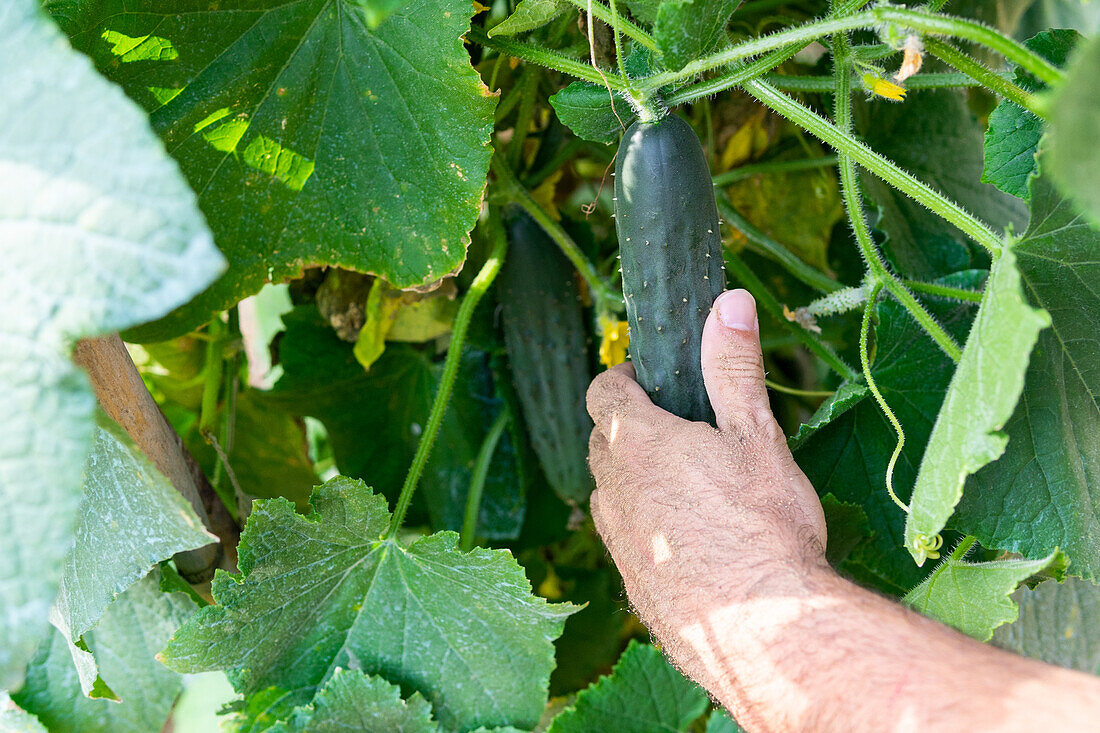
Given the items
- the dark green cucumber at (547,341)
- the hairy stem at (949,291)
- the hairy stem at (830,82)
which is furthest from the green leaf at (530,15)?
the hairy stem at (949,291)

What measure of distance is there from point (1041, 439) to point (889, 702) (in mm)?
378

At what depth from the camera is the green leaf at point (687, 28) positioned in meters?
0.62

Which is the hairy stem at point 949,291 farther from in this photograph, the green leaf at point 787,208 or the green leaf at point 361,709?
the green leaf at point 361,709

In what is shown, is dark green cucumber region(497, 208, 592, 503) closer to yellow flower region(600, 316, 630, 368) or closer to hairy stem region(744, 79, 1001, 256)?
yellow flower region(600, 316, 630, 368)

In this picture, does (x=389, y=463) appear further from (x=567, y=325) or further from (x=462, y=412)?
(x=567, y=325)

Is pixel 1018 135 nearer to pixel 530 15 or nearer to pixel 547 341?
pixel 530 15

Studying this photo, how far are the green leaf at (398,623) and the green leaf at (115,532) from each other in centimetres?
14

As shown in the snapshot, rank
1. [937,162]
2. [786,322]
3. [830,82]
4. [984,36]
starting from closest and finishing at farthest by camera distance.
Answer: [984,36] → [830,82] → [786,322] → [937,162]

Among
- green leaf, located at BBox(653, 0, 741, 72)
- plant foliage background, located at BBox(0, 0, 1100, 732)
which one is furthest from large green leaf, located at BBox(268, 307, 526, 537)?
green leaf, located at BBox(653, 0, 741, 72)

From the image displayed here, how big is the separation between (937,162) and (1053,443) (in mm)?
611

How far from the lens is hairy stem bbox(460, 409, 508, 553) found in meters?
1.15

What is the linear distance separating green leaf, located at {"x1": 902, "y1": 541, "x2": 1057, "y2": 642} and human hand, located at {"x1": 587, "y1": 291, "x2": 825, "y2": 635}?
0.14 metres

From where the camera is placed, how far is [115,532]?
0.75 meters

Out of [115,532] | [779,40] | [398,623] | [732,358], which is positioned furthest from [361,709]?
[779,40]
